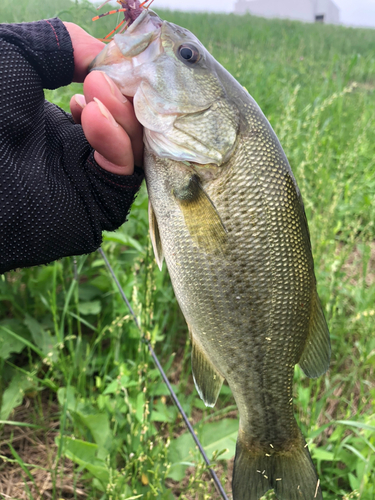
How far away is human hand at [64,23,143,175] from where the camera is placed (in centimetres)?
120

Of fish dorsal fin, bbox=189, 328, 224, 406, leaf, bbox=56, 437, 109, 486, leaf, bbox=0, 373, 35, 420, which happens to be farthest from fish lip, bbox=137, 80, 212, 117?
leaf, bbox=0, 373, 35, 420

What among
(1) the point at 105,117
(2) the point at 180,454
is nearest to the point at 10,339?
(2) the point at 180,454

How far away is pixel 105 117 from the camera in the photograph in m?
1.20

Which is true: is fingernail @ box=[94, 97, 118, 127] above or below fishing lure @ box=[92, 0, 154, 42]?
below

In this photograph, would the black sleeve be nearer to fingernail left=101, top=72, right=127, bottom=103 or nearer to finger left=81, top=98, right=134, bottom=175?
finger left=81, top=98, right=134, bottom=175

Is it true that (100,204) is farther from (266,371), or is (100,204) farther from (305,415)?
(305,415)

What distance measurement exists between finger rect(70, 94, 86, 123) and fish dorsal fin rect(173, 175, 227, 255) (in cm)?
49

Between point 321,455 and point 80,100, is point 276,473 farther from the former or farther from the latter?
point 80,100

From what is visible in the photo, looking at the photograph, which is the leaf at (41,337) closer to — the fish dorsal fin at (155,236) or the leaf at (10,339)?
the leaf at (10,339)

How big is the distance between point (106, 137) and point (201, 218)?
40cm

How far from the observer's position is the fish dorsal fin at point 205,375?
1.44 metres

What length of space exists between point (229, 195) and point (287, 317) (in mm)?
472

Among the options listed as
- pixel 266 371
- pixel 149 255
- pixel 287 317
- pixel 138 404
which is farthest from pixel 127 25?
pixel 138 404

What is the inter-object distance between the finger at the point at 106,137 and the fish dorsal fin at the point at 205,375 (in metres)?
0.68
